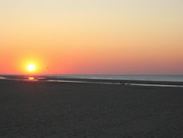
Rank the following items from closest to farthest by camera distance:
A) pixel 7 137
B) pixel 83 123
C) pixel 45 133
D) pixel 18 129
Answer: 1. pixel 7 137
2. pixel 45 133
3. pixel 18 129
4. pixel 83 123

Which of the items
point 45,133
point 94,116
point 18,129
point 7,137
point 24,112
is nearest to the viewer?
point 7,137

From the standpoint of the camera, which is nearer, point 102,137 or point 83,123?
point 102,137

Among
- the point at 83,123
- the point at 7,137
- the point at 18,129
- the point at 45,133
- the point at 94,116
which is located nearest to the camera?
the point at 7,137

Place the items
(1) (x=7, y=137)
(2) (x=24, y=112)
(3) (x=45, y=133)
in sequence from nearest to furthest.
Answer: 1. (1) (x=7, y=137)
2. (3) (x=45, y=133)
3. (2) (x=24, y=112)

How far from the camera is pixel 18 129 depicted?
1314cm

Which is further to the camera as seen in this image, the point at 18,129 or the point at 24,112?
the point at 24,112

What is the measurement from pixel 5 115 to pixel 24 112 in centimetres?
148

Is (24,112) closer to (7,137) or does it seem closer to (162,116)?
(7,137)

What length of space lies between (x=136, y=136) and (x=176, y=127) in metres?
2.84

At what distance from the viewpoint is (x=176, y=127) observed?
13.6 m

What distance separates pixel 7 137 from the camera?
11578mm

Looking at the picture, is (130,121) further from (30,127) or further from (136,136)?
(30,127)

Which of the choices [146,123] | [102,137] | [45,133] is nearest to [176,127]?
[146,123]

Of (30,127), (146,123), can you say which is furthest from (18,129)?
(146,123)
